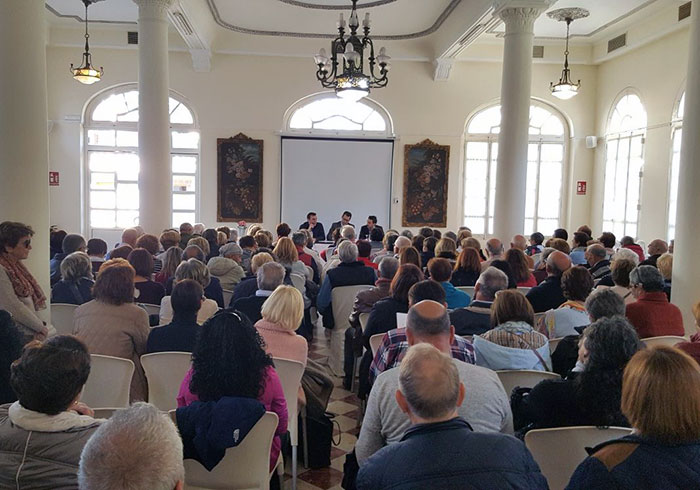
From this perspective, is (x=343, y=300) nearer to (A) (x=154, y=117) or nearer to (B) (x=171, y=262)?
(B) (x=171, y=262)

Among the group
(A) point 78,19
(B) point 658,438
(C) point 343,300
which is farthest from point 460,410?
(A) point 78,19

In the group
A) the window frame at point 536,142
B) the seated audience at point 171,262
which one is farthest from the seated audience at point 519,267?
the window frame at point 536,142

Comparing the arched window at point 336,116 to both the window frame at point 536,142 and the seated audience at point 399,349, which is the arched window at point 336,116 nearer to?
the window frame at point 536,142

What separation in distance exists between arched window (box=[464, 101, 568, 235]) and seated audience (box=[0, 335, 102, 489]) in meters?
12.4

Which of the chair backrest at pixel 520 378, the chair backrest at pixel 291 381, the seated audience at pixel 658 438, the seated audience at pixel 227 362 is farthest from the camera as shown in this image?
the chair backrest at pixel 291 381

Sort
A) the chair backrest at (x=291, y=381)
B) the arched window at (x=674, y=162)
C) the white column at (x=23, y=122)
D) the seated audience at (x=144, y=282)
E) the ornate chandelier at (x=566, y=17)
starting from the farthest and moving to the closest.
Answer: the ornate chandelier at (x=566, y=17), the arched window at (x=674, y=162), the seated audience at (x=144, y=282), the white column at (x=23, y=122), the chair backrest at (x=291, y=381)

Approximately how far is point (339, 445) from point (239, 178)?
9.78m

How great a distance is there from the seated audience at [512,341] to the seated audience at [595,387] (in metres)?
0.73

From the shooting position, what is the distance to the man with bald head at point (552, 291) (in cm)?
484

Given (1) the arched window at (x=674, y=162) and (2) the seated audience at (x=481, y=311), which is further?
(1) the arched window at (x=674, y=162)

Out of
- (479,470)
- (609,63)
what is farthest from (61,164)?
(479,470)

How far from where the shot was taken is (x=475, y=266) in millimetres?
5719

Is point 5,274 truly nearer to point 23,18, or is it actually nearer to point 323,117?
point 23,18

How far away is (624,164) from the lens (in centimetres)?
1225
